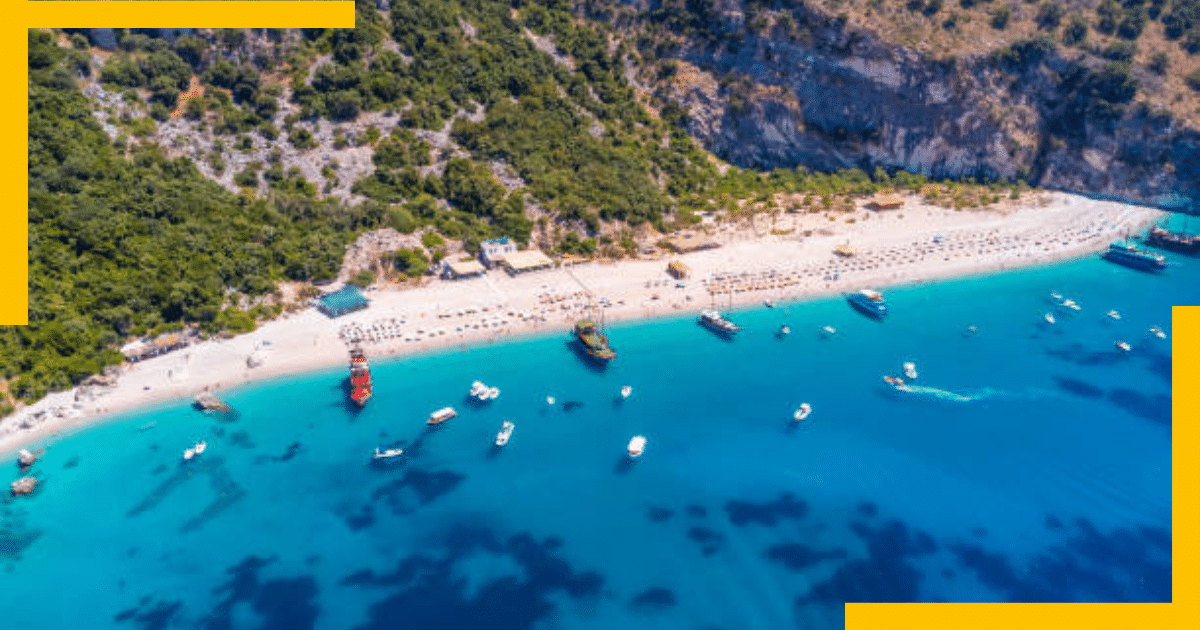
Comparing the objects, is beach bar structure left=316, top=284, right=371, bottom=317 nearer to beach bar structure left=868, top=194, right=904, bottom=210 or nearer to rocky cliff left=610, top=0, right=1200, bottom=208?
rocky cliff left=610, top=0, right=1200, bottom=208

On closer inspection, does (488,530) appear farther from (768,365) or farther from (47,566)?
(768,365)

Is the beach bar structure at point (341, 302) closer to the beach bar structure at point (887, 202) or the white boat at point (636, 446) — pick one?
the white boat at point (636, 446)

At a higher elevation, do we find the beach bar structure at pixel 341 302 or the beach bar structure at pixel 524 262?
the beach bar structure at pixel 524 262

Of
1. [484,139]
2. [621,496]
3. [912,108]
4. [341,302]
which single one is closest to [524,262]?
[341,302]

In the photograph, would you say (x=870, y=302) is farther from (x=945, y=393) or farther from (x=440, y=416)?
(x=440, y=416)

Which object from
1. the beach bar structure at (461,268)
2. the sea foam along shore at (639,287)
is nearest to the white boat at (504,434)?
the sea foam along shore at (639,287)

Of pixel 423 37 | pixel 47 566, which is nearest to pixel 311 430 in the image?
pixel 47 566
